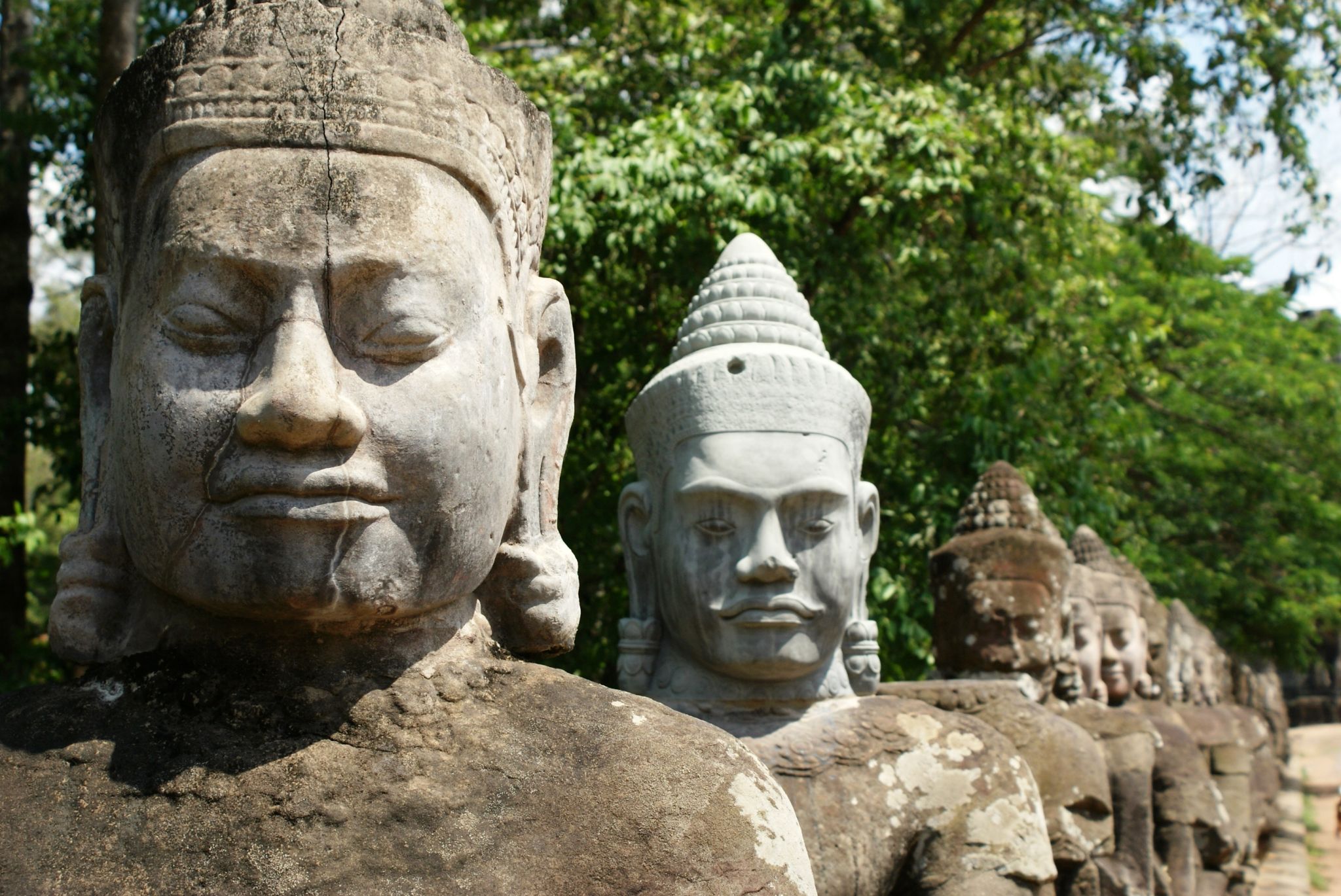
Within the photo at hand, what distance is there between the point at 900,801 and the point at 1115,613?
17.4ft

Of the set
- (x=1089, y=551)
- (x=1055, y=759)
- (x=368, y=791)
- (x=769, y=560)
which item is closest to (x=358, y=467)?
(x=368, y=791)

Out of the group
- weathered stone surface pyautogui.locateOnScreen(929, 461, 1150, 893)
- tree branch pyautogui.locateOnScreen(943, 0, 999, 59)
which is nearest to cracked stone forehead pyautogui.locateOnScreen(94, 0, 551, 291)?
weathered stone surface pyautogui.locateOnScreen(929, 461, 1150, 893)

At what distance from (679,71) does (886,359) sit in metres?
2.23

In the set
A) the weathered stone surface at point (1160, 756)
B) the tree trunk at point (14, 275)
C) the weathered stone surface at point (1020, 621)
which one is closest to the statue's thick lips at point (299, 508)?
the weathered stone surface at point (1020, 621)

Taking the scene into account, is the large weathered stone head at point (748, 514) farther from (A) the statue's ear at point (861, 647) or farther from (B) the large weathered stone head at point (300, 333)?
(B) the large weathered stone head at point (300, 333)

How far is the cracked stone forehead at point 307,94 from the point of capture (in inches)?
93.6

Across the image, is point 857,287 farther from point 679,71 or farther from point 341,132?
point 341,132

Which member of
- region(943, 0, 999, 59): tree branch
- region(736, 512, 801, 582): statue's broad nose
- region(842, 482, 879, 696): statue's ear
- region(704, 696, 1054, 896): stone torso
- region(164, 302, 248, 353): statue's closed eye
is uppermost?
region(943, 0, 999, 59): tree branch

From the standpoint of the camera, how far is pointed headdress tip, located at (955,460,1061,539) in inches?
238

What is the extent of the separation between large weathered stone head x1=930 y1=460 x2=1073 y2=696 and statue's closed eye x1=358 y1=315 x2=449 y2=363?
3.90 metres

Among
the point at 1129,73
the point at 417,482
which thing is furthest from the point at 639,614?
the point at 1129,73

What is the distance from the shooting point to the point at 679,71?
8922 mm

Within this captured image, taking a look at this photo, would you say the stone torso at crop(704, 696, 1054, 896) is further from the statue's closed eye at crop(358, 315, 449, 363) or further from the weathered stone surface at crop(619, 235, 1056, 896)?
the statue's closed eye at crop(358, 315, 449, 363)

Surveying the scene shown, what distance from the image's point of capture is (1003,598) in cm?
579
